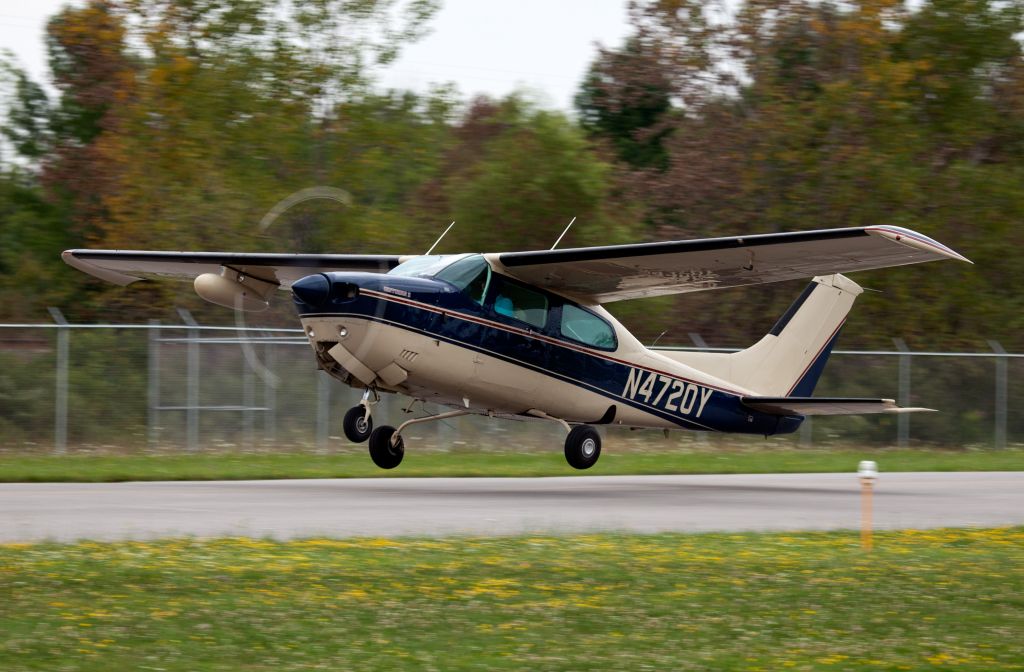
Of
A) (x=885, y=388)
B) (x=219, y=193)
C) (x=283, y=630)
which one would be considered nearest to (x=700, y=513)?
(x=283, y=630)

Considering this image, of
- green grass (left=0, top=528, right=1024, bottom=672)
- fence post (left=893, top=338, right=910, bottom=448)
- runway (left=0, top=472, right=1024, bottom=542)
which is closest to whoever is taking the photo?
green grass (left=0, top=528, right=1024, bottom=672)

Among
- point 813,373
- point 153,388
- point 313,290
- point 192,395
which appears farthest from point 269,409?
point 813,373

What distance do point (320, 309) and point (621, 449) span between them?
1277 cm

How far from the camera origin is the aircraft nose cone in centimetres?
1562

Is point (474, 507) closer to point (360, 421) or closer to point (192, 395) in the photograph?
point (360, 421)

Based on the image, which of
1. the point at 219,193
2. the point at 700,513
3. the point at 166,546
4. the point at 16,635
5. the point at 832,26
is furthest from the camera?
the point at 832,26

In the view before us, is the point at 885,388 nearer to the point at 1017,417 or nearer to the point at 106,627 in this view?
the point at 1017,417

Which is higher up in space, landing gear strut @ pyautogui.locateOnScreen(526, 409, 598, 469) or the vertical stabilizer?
the vertical stabilizer

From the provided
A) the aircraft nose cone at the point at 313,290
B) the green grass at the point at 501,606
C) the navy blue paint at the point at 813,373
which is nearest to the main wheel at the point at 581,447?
the navy blue paint at the point at 813,373

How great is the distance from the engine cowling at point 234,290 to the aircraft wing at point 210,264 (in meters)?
0.11

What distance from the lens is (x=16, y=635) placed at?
717 centimetres

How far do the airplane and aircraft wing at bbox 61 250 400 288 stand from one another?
4 centimetres

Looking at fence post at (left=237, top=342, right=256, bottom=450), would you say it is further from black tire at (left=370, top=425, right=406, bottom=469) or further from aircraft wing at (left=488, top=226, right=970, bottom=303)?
aircraft wing at (left=488, top=226, right=970, bottom=303)

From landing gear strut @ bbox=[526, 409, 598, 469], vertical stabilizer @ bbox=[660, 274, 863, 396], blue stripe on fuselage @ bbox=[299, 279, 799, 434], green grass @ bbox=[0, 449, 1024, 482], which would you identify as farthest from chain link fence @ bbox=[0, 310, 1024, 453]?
vertical stabilizer @ bbox=[660, 274, 863, 396]
